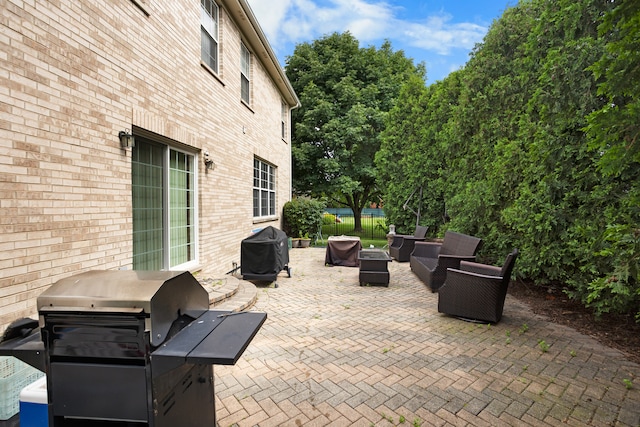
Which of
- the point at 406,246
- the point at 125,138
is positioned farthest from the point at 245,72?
the point at 406,246

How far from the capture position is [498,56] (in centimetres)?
728

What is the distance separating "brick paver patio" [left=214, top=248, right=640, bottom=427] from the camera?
8.19ft

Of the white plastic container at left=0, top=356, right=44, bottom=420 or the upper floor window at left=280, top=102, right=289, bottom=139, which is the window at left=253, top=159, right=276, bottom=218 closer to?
the upper floor window at left=280, top=102, right=289, bottom=139

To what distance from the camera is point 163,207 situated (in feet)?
16.8

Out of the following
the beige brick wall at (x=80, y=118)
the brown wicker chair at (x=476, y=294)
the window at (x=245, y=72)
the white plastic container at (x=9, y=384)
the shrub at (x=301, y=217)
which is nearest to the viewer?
the white plastic container at (x=9, y=384)

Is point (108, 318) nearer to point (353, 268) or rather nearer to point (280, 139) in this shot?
point (353, 268)

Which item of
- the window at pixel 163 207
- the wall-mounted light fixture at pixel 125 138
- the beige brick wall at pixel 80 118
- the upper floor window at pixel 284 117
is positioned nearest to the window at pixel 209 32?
the beige brick wall at pixel 80 118

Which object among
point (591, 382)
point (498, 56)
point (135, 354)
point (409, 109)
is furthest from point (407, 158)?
point (135, 354)

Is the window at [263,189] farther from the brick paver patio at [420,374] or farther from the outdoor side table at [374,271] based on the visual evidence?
the brick paver patio at [420,374]

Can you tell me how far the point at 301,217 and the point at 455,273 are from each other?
8.89 m

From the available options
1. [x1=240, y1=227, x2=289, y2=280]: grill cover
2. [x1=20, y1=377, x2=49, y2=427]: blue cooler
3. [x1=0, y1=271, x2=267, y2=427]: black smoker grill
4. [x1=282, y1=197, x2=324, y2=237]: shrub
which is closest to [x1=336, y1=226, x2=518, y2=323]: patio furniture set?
[x1=240, y1=227, x2=289, y2=280]: grill cover

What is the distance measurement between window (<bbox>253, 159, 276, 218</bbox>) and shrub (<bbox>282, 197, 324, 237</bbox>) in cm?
91

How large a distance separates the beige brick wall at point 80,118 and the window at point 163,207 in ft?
0.79

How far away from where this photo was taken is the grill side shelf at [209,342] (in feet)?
4.69
